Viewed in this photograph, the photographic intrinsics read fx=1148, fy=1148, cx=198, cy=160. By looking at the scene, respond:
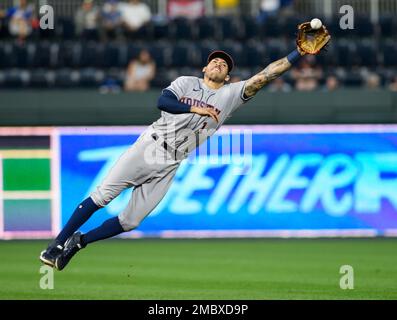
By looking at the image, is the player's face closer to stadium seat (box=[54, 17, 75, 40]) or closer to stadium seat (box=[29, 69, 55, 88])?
stadium seat (box=[29, 69, 55, 88])

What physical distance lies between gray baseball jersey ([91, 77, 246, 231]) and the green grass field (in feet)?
2.82

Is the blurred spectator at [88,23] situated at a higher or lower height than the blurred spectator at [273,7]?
lower

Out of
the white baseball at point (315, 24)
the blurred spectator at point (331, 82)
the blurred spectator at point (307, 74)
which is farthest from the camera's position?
the blurred spectator at point (307, 74)

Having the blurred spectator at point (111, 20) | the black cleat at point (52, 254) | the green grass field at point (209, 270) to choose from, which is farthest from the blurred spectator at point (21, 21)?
the black cleat at point (52, 254)

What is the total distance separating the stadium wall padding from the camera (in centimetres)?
1520

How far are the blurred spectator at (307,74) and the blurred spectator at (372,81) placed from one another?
0.74 metres

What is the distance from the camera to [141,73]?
1730cm

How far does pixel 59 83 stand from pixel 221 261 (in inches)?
213

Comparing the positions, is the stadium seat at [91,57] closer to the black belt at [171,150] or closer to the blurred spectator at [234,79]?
the blurred spectator at [234,79]

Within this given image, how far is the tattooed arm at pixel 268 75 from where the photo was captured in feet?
32.1

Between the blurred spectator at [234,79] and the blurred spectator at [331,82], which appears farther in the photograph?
the blurred spectator at [331,82]

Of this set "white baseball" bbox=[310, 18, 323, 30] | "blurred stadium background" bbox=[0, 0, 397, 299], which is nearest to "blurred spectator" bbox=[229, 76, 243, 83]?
"blurred stadium background" bbox=[0, 0, 397, 299]

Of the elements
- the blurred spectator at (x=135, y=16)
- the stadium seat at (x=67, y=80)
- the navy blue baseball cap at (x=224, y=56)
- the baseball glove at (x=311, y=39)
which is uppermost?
the blurred spectator at (x=135, y=16)
